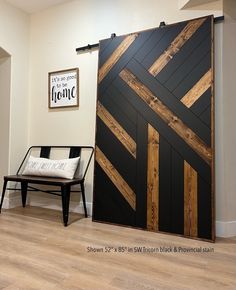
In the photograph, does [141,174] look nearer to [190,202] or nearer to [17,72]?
[190,202]

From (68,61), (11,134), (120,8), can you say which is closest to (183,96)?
(120,8)

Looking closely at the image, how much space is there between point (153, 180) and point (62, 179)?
3.48ft

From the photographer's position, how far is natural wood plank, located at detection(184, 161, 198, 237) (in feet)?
8.15

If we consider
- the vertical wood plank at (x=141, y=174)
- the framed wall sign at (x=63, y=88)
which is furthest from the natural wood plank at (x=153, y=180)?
the framed wall sign at (x=63, y=88)

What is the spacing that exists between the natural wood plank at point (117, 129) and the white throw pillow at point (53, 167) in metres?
0.59

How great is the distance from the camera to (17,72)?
11.8 ft

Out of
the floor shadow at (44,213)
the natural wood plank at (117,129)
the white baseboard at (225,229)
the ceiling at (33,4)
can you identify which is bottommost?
the floor shadow at (44,213)

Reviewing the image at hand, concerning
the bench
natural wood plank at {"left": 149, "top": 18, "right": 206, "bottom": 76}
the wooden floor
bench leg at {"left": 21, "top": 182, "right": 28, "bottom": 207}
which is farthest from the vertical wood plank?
bench leg at {"left": 21, "top": 182, "right": 28, "bottom": 207}

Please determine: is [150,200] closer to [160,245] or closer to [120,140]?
[160,245]

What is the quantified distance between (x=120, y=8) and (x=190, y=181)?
2.20m

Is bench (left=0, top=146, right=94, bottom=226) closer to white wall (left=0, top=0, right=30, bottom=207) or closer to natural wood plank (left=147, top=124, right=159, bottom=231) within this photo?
white wall (left=0, top=0, right=30, bottom=207)

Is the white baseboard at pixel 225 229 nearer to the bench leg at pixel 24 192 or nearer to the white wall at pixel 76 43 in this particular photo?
the white wall at pixel 76 43

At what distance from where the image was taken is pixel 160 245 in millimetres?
2301

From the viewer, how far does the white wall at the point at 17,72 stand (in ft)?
11.3
